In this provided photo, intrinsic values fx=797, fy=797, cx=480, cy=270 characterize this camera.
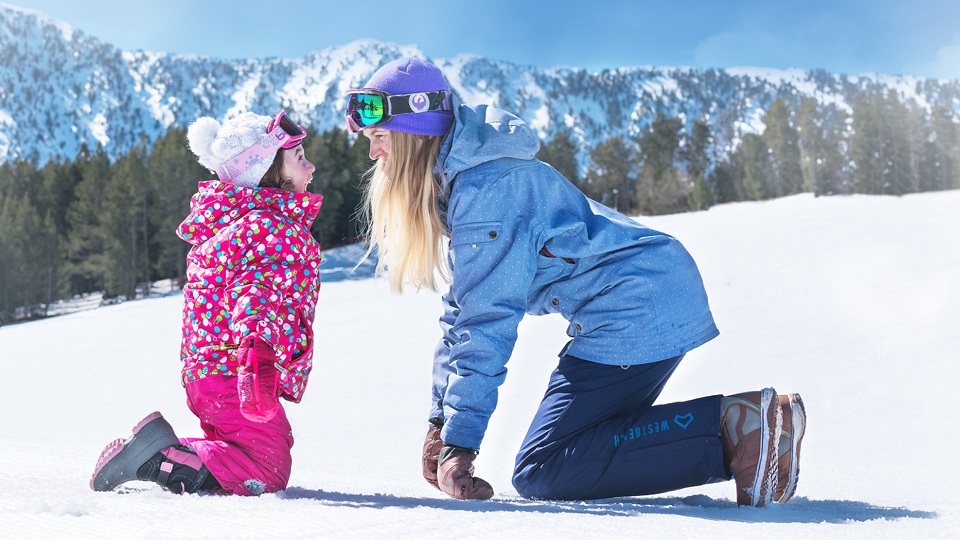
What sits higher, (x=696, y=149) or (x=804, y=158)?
(x=696, y=149)

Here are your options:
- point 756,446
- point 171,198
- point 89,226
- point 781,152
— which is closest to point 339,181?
point 171,198

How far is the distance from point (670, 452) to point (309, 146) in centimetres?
3827

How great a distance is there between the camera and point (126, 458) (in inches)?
84.7

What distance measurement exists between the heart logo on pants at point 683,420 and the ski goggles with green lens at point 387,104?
1136 mm

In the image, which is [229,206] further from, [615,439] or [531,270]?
[615,439]

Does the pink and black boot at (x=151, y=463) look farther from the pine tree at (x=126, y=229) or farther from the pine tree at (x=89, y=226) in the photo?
the pine tree at (x=89, y=226)

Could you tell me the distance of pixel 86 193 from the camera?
4078 centimetres

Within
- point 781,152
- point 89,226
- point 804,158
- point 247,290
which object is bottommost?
point 247,290

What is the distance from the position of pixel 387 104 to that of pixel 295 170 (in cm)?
56

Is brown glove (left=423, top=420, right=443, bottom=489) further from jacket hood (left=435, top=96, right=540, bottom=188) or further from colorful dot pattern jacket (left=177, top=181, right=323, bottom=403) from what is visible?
jacket hood (left=435, top=96, right=540, bottom=188)

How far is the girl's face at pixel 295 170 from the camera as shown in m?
2.76

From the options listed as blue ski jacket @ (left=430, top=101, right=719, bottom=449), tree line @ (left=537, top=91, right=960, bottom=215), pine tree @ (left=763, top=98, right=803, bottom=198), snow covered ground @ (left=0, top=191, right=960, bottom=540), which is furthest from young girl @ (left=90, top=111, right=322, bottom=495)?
pine tree @ (left=763, top=98, right=803, bottom=198)

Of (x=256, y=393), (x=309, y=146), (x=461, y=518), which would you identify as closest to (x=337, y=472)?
(x=256, y=393)

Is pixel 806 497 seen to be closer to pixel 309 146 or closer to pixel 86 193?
pixel 309 146
